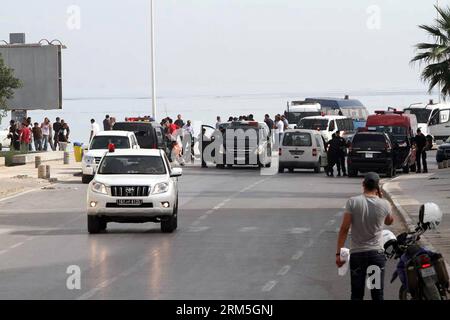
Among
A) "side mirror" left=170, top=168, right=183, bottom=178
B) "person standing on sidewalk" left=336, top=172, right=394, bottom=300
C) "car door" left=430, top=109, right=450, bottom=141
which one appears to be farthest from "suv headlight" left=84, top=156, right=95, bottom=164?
"car door" left=430, top=109, right=450, bottom=141

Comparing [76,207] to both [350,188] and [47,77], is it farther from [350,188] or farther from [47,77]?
[47,77]

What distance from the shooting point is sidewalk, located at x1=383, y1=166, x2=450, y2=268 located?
23188 millimetres

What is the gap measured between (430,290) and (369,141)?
3549 cm

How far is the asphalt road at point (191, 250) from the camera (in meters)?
17.7

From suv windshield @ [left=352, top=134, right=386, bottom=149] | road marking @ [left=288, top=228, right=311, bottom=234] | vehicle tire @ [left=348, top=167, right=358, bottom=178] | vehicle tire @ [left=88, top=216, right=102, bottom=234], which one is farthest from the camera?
vehicle tire @ [left=348, top=167, right=358, bottom=178]

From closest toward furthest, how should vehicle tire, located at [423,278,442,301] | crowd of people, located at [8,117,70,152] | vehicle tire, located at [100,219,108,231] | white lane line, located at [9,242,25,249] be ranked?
vehicle tire, located at [423,278,442,301]
white lane line, located at [9,242,25,249]
vehicle tire, located at [100,219,108,231]
crowd of people, located at [8,117,70,152]

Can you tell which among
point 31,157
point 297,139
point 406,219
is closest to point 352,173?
point 297,139

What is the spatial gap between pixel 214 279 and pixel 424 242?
17.1 feet

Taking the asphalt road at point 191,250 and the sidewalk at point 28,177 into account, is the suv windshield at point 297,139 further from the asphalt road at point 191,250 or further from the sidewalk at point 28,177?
the asphalt road at point 191,250

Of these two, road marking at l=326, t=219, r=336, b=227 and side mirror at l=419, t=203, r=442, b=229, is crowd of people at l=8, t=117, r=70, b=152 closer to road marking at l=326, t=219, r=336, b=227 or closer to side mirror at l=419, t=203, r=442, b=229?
road marking at l=326, t=219, r=336, b=227

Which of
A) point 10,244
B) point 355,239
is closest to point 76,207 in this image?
point 10,244

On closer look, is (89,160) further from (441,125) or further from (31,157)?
(441,125)

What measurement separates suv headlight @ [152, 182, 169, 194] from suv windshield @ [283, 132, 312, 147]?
24546 millimetres

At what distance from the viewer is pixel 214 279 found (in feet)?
61.5
